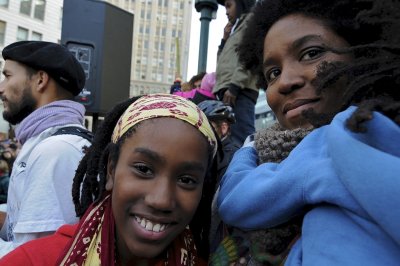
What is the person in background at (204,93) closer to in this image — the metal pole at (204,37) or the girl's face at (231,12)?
the girl's face at (231,12)

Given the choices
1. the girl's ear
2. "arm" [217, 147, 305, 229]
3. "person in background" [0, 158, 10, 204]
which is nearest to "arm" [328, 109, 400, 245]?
"arm" [217, 147, 305, 229]

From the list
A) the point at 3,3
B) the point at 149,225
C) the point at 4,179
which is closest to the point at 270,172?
the point at 149,225

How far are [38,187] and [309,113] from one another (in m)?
1.59

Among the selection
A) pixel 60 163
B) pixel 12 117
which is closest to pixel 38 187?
pixel 60 163

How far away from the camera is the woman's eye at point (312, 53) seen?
1271 millimetres

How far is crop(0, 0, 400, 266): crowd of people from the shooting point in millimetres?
893

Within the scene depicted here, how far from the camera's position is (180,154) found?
1.40m

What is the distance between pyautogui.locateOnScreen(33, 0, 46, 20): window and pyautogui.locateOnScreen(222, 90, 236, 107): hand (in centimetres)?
3189

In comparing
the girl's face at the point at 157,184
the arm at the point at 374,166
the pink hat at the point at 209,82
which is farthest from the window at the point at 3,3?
the arm at the point at 374,166

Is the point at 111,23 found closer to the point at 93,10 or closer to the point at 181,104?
the point at 93,10

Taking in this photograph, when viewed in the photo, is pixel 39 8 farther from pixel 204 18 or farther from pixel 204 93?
pixel 204 93

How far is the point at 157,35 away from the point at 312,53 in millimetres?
89207

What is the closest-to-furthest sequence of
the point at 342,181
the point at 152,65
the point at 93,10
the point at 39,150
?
the point at 342,181 → the point at 39,150 → the point at 93,10 → the point at 152,65

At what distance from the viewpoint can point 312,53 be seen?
4.21ft
